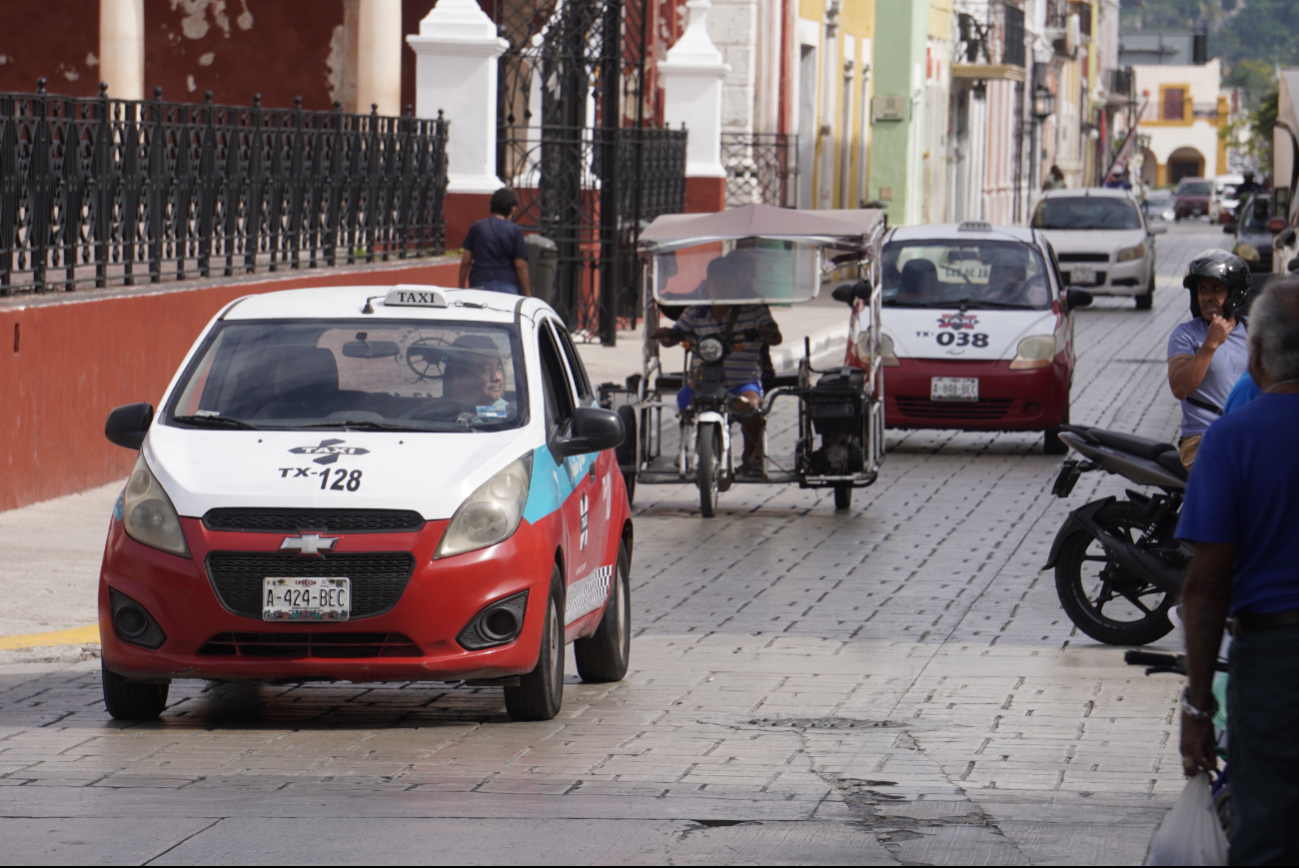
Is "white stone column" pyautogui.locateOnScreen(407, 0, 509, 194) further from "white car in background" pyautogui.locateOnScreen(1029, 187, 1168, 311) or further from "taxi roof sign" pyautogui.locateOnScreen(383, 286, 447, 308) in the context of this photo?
"white car in background" pyautogui.locateOnScreen(1029, 187, 1168, 311)

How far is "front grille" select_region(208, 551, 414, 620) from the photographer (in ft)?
25.7

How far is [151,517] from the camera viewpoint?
7988mm

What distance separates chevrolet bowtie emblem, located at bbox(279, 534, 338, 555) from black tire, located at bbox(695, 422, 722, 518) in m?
6.36

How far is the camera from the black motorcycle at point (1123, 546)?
9.74 metres

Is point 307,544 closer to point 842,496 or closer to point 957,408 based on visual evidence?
point 842,496

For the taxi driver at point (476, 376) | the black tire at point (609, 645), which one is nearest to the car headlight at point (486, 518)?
the taxi driver at point (476, 376)

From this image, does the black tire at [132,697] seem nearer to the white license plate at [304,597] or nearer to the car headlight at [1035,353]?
the white license plate at [304,597]

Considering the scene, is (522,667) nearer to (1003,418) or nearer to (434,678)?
(434,678)

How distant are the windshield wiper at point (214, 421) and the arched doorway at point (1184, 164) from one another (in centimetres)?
15213

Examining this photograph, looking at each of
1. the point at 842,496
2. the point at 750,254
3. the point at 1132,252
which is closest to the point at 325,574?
the point at 750,254

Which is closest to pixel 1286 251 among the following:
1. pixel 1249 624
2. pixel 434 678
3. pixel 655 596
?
pixel 655 596

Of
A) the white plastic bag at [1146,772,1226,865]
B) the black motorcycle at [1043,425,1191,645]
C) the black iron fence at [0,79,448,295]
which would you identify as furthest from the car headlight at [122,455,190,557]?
the black iron fence at [0,79,448,295]

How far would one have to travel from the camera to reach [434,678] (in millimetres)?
7949

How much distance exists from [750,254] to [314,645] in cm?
697
